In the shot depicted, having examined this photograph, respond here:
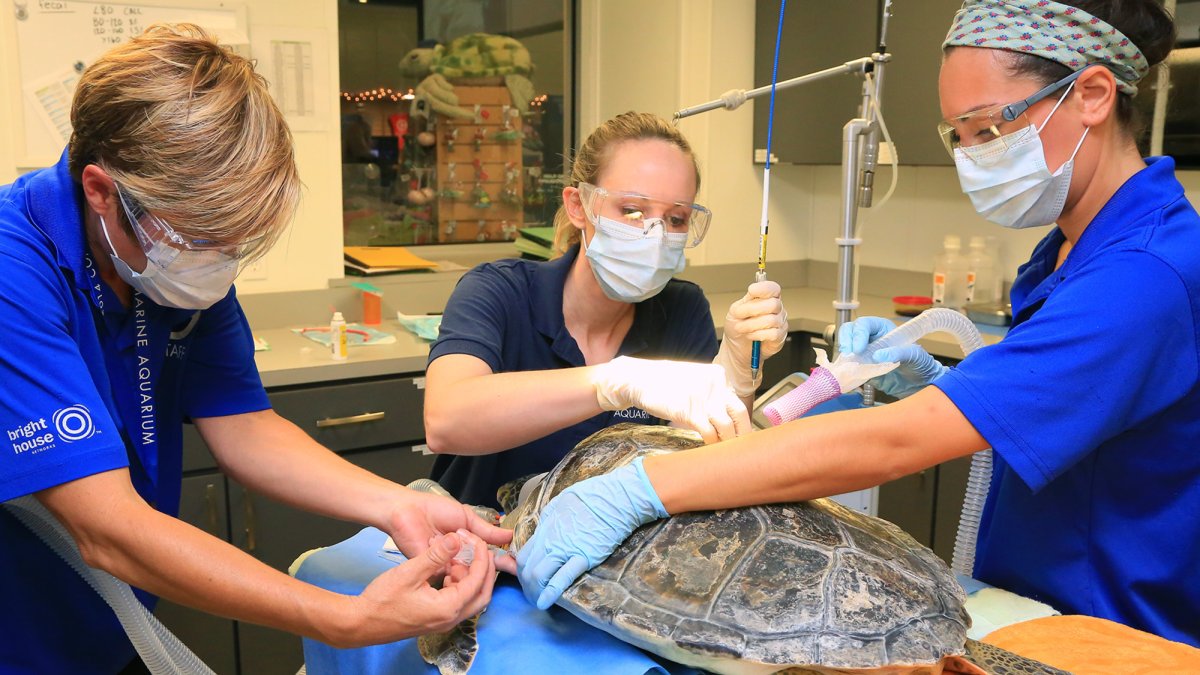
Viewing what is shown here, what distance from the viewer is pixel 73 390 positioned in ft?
3.52

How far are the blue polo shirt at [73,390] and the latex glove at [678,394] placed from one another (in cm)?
56

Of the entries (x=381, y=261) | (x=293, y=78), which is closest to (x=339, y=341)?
(x=381, y=261)

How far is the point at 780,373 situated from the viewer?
3.38 m

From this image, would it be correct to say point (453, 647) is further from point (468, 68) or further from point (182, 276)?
point (468, 68)

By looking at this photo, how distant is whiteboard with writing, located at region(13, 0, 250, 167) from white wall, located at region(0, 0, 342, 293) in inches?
12.6

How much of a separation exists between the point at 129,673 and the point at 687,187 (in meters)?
1.16

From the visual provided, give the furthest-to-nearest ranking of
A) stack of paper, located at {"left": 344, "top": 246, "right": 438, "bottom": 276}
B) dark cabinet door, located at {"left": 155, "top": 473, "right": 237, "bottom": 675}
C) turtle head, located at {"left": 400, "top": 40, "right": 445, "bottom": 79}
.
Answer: turtle head, located at {"left": 400, "top": 40, "right": 445, "bottom": 79}
stack of paper, located at {"left": 344, "top": 246, "right": 438, "bottom": 276}
dark cabinet door, located at {"left": 155, "top": 473, "right": 237, "bottom": 675}

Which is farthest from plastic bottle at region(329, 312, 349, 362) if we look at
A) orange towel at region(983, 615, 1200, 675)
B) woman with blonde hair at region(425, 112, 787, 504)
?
orange towel at region(983, 615, 1200, 675)

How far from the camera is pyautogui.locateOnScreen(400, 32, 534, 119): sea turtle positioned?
3.62 metres

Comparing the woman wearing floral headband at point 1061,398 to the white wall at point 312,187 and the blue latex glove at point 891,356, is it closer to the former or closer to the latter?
the blue latex glove at point 891,356

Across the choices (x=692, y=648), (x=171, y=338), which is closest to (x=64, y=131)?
(x=171, y=338)

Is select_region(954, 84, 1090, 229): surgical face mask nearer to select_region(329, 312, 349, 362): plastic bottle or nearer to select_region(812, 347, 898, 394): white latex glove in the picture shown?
select_region(812, 347, 898, 394): white latex glove

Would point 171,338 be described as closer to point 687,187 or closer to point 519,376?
point 519,376

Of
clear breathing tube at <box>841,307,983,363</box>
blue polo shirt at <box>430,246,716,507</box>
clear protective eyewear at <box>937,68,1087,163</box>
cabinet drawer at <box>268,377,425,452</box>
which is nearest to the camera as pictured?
clear protective eyewear at <box>937,68,1087,163</box>
